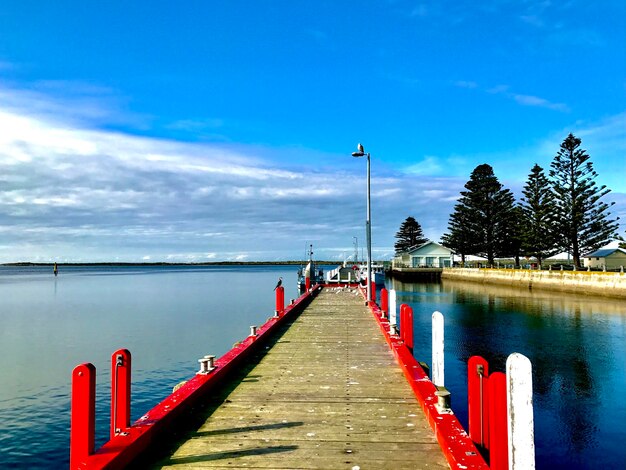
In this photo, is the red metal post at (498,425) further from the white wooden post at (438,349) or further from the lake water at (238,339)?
the lake water at (238,339)

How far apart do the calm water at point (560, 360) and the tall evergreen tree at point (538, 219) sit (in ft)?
72.1

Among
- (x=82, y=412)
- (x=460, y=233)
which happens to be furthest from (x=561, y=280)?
(x=82, y=412)

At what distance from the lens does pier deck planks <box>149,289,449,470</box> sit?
5309 mm

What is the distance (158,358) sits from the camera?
2089 centimetres

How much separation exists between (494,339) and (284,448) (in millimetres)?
19933

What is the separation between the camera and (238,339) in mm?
25859

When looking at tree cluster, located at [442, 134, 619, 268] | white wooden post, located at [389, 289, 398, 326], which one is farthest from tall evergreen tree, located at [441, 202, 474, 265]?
white wooden post, located at [389, 289, 398, 326]

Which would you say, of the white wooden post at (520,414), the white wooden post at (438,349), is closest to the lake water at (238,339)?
the white wooden post at (438,349)

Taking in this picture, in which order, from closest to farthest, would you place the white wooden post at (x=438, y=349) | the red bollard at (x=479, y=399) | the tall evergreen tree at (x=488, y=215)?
the red bollard at (x=479, y=399)
the white wooden post at (x=438, y=349)
the tall evergreen tree at (x=488, y=215)

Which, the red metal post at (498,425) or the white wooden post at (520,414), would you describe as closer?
the white wooden post at (520,414)

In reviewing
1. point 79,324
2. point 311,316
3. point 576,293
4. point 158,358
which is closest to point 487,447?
point 311,316

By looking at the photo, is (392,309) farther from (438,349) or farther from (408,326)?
(438,349)

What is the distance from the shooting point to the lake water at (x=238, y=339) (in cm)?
1095

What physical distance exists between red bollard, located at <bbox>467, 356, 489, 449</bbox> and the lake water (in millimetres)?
4510
